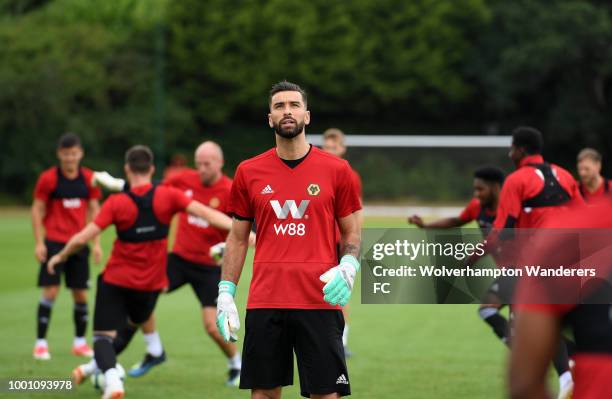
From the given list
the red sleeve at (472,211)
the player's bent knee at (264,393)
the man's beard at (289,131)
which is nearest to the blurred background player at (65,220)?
the red sleeve at (472,211)

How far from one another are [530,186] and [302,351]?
3.18 meters

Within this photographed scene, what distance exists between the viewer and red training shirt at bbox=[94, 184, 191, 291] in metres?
8.63

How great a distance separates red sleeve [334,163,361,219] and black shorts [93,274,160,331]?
3.29m

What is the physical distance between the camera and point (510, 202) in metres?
8.30

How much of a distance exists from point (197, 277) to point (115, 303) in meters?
1.57

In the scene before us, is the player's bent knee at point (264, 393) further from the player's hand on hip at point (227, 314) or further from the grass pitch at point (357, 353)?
the grass pitch at point (357, 353)

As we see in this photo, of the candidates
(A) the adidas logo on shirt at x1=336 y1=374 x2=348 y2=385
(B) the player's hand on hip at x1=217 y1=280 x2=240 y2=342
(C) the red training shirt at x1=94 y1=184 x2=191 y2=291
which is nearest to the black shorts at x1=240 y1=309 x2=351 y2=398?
(A) the adidas logo on shirt at x1=336 y1=374 x2=348 y2=385

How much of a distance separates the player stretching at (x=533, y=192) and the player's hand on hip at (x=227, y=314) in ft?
9.47

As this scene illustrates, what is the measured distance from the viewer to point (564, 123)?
5159 centimetres

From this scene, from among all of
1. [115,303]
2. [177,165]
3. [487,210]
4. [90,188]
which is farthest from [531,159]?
[177,165]

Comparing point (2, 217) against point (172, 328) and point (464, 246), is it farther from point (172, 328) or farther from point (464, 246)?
point (464, 246)

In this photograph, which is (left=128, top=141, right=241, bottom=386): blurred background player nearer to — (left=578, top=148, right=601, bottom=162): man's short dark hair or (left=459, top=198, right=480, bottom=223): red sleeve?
(left=459, top=198, right=480, bottom=223): red sleeve

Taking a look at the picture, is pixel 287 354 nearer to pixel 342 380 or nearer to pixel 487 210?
pixel 342 380

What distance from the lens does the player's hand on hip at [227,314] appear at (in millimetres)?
6050
